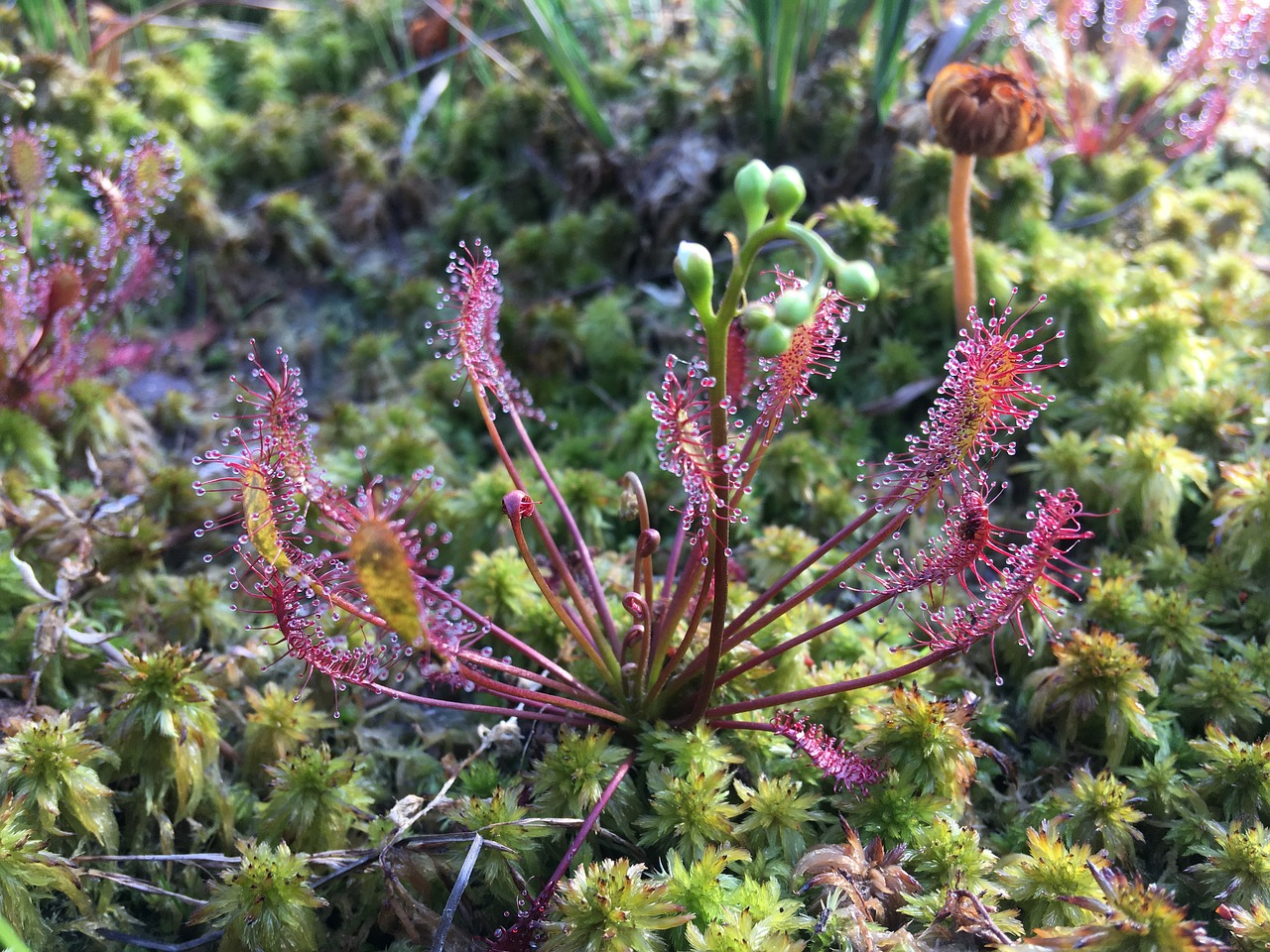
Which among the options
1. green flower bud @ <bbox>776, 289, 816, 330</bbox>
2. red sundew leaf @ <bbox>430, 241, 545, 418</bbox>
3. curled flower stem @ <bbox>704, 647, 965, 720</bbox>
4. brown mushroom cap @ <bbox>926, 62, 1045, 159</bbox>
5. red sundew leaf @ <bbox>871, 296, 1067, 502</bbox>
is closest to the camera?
green flower bud @ <bbox>776, 289, 816, 330</bbox>

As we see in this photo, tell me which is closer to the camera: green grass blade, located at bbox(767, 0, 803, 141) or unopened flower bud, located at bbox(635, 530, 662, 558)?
unopened flower bud, located at bbox(635, 530, 662, 558)

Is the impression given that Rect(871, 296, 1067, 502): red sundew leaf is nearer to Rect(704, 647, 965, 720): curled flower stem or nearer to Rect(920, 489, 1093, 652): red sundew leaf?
Rect(920, 489, 1093, 652): red sundew leaf

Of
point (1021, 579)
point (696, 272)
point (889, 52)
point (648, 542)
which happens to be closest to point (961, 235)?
point (889, 52)

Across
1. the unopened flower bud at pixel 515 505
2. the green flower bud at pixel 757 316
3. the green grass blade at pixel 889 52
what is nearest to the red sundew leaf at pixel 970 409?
the green flower bud at pixel 757 316

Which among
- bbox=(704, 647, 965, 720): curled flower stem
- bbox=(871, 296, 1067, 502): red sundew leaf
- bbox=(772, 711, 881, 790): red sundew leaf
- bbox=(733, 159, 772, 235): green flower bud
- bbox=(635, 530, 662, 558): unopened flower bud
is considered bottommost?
bbox=(772, 711, 881, 790): red sundew leaf

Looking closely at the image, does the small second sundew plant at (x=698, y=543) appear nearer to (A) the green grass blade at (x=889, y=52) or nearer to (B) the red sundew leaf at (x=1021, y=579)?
(B) the red sundew leaf at (x=1021, y=579)

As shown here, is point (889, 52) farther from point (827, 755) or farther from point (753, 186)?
point (827, 755)

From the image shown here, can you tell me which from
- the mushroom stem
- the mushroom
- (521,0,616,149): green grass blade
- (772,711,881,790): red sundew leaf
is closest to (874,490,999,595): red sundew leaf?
(772,711,881,790): red sundew leaf
